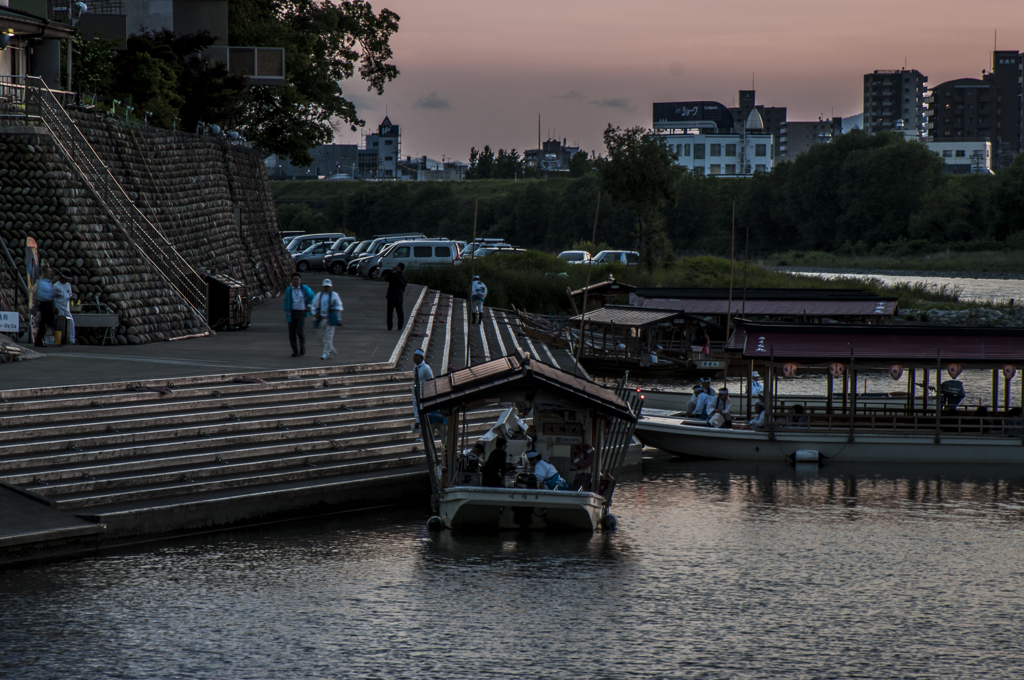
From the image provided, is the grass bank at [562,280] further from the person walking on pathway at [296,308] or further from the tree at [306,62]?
the person walking on pathway at [296,308]

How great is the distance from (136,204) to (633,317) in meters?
17.1

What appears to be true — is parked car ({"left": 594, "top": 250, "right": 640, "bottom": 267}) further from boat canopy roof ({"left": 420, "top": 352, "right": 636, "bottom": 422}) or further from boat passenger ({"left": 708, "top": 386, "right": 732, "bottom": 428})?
boat canopy roof ({"left": 420, "top": 352, "right": 636, "bottom": 422})

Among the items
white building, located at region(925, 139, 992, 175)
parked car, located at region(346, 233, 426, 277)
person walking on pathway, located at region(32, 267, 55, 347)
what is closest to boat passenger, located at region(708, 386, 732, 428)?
person walking on pathway, located at region(32, 267, 55, 347)

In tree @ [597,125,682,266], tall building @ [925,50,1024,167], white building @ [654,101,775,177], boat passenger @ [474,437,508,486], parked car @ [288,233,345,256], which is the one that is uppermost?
tall building @ [925,50,1024,167]

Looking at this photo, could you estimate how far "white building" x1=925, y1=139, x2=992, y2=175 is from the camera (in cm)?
15950

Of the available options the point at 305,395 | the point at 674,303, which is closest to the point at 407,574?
the point at 305,395

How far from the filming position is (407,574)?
13.5 meters

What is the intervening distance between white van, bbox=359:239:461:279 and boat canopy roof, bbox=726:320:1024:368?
2423cm

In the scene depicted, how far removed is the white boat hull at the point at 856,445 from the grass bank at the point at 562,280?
15.6 metres

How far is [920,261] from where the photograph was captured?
92562mm

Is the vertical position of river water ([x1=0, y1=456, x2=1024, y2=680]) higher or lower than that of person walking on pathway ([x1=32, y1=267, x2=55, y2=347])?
lower

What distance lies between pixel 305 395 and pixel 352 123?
3239 cm

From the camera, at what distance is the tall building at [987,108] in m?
172

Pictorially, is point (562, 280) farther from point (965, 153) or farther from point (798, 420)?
point (965, 153)
